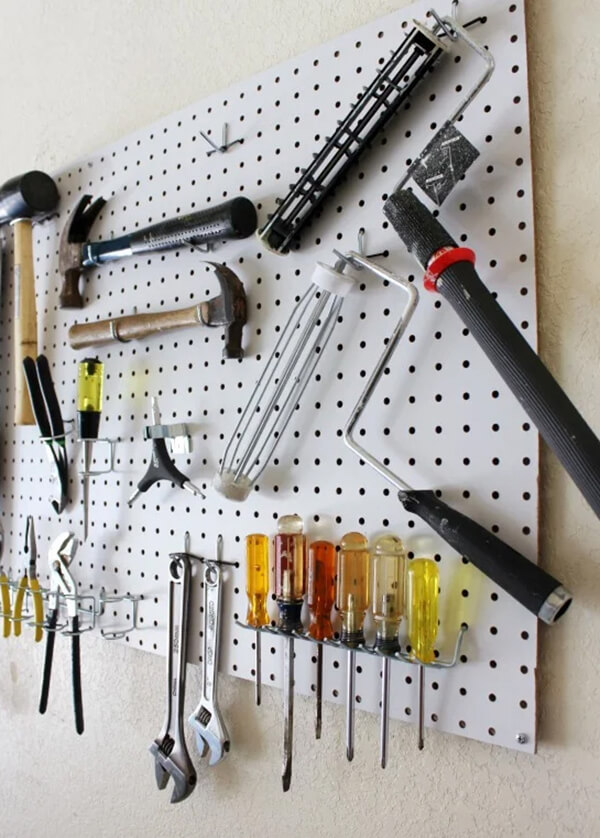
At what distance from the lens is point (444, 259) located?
0.65m

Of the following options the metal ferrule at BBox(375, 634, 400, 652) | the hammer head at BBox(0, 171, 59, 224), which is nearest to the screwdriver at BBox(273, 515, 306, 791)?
the metal ferrule at BBox(375, 634, 400, 652)

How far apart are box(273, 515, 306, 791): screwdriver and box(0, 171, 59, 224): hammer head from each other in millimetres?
742

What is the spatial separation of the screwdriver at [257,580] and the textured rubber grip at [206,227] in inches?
15.1

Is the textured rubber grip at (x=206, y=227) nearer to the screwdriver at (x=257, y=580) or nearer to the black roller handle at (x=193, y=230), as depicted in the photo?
the black roller handle at (x=193, y=230)

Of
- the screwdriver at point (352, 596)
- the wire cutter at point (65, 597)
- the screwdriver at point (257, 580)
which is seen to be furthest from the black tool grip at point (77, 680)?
the screwdriver at point (352, 596)

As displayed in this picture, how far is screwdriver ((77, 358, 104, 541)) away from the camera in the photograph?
1.07m

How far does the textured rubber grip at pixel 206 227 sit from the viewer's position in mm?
894

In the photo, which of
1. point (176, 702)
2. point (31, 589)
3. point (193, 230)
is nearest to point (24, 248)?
point (193, 230)

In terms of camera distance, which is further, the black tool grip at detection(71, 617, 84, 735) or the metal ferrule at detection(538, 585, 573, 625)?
the black tool grip at detection(71, 617, 84, 735)

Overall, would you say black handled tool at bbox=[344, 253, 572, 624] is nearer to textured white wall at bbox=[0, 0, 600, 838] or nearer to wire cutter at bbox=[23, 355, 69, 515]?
textured white wall at bbox=[0, 0, 600, 838]

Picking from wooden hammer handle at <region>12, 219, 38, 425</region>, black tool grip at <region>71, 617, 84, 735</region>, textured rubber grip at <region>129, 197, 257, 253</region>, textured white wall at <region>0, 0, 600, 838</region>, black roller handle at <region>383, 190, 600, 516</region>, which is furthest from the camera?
wooden hammer handle at <region>12, 219, 38, 425</region>

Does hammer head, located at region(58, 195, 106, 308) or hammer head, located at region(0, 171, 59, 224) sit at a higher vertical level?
hammer head, located at region(0, 171, 59, 224)

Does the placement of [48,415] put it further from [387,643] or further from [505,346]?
[505,346]

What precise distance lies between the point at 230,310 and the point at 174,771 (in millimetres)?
623
